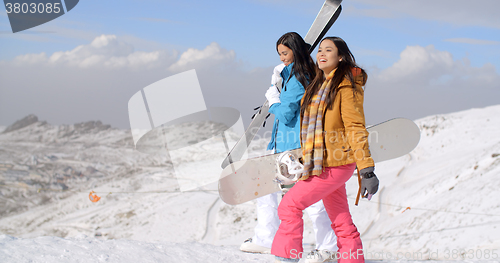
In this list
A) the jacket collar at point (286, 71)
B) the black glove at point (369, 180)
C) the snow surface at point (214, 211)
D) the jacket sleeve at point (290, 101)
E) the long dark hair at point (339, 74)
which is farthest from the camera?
the snow surface at point (214, 211)

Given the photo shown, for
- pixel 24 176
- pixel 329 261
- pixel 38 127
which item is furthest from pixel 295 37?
pixel 38 127

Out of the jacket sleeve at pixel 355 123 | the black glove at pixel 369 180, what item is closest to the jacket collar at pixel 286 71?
the jacket sleeve at pixel 355 123

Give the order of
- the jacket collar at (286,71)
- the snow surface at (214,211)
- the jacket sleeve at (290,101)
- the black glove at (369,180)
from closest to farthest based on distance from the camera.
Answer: the black glove at (369,180), the jacket sleeve at (290,101), the jacket collar at (286,71), the snow surface at (214,211)

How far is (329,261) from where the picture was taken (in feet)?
8.30

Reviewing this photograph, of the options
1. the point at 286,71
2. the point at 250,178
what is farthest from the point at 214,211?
the point at 286,71

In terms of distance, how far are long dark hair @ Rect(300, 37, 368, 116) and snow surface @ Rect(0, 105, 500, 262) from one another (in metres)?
1.49

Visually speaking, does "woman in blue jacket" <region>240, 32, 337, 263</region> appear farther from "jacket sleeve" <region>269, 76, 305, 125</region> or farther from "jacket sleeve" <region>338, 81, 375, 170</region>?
"jacket sleeve" <region>338, 81, 375, 170</region>

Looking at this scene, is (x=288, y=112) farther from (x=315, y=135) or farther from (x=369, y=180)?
(x=369, y=180)

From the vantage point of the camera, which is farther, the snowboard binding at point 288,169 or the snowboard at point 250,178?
the snowboard at point 250,178

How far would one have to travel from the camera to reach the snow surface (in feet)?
8.91

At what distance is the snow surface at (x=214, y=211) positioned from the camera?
8.91 ft

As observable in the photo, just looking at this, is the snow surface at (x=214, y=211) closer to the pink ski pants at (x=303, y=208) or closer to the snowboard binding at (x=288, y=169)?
the pink ski pants at (x=303, y=208)

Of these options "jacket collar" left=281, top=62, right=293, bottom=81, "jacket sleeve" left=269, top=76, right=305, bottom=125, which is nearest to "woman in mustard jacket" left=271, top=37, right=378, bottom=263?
"jacket sleeve" left=269, top=76, right=305, bottom=125

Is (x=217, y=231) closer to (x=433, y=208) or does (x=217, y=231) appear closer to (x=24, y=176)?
(x=433, y=208)
